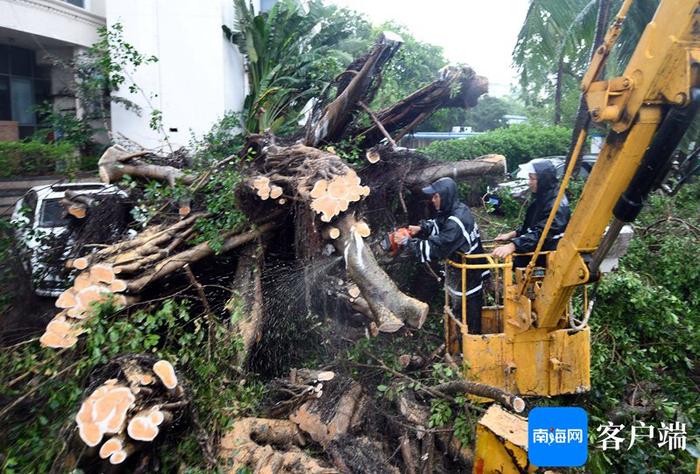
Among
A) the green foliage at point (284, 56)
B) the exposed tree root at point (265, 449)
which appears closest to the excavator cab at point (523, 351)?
the exposed tree root at point (265, 449)

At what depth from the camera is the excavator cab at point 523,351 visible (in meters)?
4.14

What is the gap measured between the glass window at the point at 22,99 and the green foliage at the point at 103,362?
37.7ft

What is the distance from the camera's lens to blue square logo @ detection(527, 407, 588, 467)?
2.43 m

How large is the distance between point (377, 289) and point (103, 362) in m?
1.92

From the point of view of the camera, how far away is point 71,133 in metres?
11.5

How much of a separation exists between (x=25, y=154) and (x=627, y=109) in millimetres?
10858

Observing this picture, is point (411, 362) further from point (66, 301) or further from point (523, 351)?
point (66, 301)

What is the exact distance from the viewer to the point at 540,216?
4.42 meters

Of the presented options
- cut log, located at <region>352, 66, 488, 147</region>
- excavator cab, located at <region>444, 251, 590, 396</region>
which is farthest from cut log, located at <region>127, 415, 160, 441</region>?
cut log, located at <region>352, 66, 488, 147</region>

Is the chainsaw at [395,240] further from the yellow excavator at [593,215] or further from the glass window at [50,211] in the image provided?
the glass window at [50,211]

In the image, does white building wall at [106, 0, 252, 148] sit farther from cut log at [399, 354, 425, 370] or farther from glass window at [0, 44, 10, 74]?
cut log at [399, 354, 425, 370]

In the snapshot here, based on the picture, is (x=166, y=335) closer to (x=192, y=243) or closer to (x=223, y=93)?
(x=192, y=243)

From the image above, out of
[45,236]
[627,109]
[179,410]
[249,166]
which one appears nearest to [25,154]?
[45,236]

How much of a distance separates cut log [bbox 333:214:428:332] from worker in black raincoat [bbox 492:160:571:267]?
1007 mm
